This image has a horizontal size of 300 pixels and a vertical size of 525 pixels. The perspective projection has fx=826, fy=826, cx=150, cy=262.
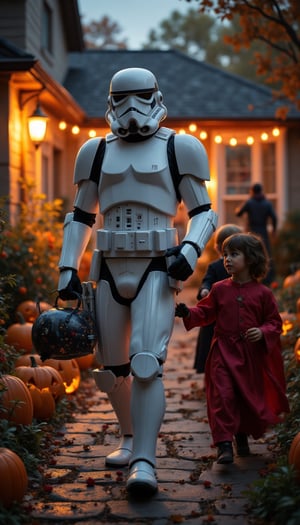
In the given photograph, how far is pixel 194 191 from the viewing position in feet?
14.9

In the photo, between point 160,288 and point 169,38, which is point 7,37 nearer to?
point 160,288

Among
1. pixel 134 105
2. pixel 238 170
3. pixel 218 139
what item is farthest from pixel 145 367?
pixel 238 170

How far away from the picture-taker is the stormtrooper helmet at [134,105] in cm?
448

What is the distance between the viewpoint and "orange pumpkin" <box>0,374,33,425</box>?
4688 millimetres

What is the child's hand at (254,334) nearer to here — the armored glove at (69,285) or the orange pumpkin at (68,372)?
the armored glove at (69,285)

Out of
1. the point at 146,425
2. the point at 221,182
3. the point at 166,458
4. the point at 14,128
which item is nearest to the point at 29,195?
the point at 14,128

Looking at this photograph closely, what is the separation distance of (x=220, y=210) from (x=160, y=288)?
12234 millimetres

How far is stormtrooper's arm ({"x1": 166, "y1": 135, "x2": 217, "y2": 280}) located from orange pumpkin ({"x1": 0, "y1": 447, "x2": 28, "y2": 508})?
4.51ft

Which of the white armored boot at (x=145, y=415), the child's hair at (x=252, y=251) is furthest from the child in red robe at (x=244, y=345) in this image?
the white armored boot at (x=145, y=415)

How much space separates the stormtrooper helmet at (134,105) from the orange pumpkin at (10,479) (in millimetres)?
1806

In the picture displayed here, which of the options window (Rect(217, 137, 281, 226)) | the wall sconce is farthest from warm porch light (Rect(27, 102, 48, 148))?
window (Rect(217, 137, 281, 226))

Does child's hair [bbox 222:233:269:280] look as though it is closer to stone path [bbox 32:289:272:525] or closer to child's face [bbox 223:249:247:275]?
child's face [bbox 223:249:247:275]

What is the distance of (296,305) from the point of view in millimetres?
8570

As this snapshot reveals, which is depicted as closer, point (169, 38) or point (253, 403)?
point (253, 403)
